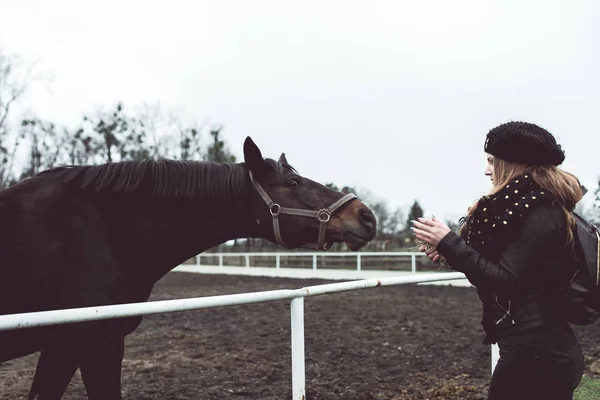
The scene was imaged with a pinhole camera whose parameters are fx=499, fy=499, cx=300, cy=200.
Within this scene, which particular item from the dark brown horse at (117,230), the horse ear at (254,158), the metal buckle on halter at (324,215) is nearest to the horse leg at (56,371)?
the dark brown horse at (117,230)

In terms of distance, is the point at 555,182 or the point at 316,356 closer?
the point at 555,182

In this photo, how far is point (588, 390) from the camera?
13.9 feet

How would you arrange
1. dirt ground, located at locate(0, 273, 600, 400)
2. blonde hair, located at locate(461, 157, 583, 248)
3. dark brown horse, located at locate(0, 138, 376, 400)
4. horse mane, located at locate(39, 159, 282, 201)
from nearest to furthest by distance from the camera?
blonde hair, located at locate(461, 157, 583, 248) < dark brown horse, located at locate(0, 138, 376, 400) < horse mane, located at locate(39, 159, 282, 201) < dirt ground, located at locate(0, 273, 600, 400)

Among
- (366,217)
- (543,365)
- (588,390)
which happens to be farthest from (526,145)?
(588,390)

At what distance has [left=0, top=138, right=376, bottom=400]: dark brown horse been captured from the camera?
2.53 m

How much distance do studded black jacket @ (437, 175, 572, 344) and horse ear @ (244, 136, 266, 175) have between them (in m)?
1.46

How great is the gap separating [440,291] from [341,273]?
505 cm

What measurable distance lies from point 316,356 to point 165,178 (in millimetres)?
3716

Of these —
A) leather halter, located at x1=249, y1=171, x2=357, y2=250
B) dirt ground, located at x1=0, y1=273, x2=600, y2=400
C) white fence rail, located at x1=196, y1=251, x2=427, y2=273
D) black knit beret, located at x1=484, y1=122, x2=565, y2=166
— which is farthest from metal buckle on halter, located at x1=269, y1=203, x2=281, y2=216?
white fence rail, located at x1=196, y1=251, x2=427, y2=273

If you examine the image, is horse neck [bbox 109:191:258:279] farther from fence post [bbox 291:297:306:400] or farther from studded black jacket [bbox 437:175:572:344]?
studded black jacket [bbox 437:175:572:344]

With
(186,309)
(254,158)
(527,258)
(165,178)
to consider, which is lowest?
(186,309)

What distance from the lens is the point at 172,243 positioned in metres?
2.97

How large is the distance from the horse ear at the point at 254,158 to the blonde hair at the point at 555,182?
1464 mm

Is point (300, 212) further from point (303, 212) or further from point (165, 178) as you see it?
point (165, 178)
